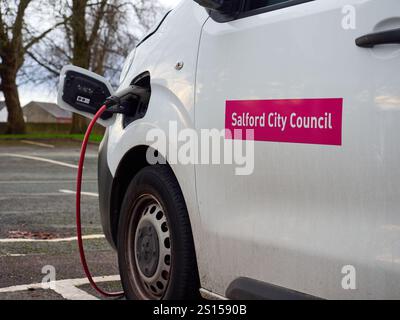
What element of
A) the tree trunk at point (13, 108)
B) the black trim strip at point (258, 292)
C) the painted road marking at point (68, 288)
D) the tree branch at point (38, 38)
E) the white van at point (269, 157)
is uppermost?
the tree branch at point (38, 38)

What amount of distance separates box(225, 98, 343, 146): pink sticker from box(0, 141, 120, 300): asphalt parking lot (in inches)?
73.6

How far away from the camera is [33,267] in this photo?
16.9 ft

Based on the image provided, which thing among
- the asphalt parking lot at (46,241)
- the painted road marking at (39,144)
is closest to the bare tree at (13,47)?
the painted road marking at (39,144)

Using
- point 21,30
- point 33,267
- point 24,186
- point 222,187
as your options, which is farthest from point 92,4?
point 222,187

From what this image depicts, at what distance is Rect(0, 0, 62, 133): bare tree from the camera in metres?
28.1

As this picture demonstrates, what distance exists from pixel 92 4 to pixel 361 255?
30.0 meters

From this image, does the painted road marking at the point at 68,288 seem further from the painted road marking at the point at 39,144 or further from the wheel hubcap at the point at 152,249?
the painted road marking at the point at 39,144

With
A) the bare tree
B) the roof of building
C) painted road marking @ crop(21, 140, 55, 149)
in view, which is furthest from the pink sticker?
the roof of building

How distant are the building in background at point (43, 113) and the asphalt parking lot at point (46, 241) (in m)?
102

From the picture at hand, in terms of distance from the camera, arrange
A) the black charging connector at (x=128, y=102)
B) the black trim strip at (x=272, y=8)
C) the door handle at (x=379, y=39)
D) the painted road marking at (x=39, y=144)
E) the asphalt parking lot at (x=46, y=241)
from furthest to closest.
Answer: the painted road marking at (x=39, y=144) < the asphalt parking lot at (x=46, y=241) < the black charging connector at (x=128, y=102) < the black trim strip at (x=272, y=8) < the door handle at (x=379, y=39)

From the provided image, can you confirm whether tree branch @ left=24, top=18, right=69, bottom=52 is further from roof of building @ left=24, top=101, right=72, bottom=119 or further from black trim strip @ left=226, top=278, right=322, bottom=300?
roof of building @ left=24, top=101, right=72, bottom=119

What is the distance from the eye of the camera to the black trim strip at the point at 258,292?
9.11 feet
